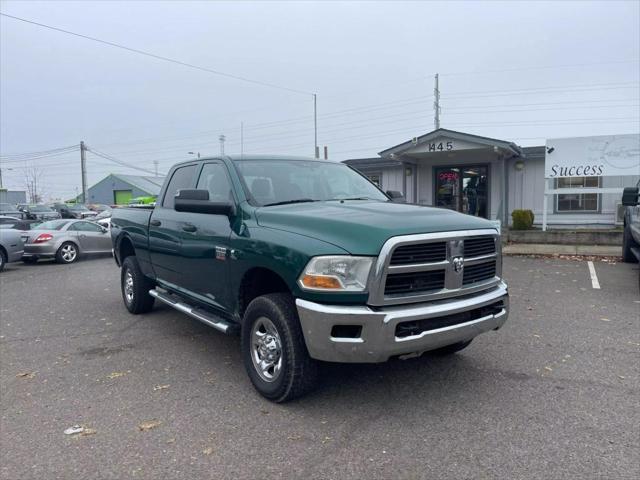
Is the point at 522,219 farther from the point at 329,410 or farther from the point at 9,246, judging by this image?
the point at 9,246

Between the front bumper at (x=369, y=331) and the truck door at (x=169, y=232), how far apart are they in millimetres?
2342

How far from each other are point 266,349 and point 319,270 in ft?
3.14

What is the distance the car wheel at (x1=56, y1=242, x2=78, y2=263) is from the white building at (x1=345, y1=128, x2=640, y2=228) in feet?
33.6

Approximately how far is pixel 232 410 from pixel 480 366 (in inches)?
92.6

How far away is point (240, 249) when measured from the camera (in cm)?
416

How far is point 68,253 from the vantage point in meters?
14.7

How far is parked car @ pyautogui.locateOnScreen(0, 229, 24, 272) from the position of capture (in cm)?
1273

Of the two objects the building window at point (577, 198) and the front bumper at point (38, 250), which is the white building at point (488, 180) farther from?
the front bumper at point (38, 250)

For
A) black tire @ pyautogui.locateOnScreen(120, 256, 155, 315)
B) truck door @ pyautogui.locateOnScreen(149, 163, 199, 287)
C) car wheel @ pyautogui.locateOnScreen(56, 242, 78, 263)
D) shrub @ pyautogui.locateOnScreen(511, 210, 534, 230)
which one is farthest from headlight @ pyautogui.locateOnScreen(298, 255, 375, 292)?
shrub @ pyautogui.locateOnScreen(511, 210, 534, 230)

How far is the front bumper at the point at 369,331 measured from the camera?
329cm

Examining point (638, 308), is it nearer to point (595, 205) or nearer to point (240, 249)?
point (240, 249)

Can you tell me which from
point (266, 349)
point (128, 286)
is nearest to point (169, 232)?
point (128, 286)

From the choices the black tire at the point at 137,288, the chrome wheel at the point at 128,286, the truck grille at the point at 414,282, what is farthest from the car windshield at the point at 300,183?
the chrome wheel at the point at 128,286

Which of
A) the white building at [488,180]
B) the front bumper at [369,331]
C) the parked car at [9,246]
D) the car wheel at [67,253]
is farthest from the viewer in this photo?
the white building at [488,180]
